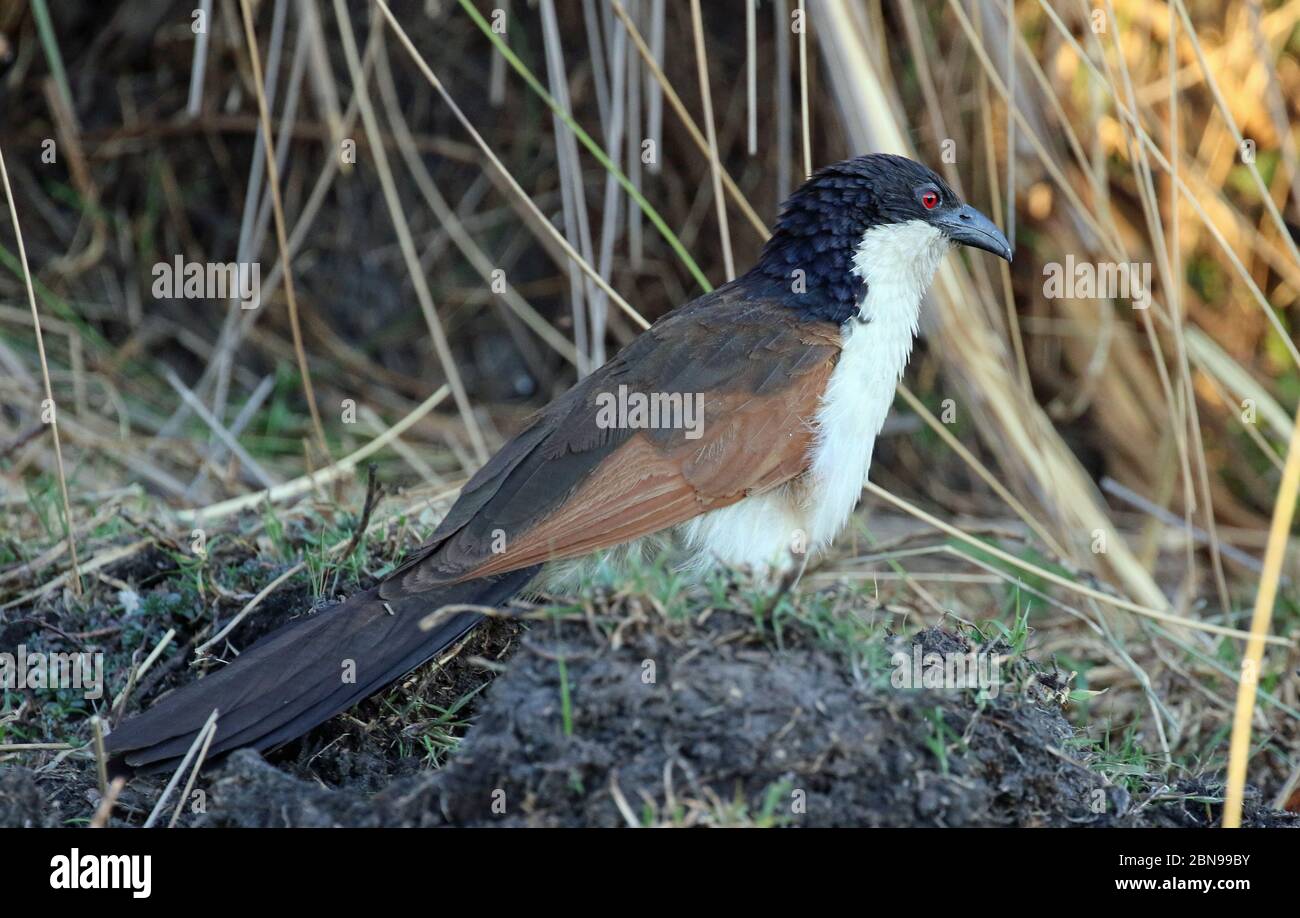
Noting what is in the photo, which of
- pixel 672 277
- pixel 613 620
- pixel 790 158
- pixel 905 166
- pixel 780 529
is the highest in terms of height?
pixel 790 158

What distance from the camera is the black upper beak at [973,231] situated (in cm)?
350

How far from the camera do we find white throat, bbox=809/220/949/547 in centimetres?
324

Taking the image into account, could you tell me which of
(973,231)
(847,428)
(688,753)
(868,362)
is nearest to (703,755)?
(688,753)

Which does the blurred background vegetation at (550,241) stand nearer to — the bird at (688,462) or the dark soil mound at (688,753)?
the bird at (688,462)

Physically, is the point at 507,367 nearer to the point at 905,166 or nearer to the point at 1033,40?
the point at 1033,40

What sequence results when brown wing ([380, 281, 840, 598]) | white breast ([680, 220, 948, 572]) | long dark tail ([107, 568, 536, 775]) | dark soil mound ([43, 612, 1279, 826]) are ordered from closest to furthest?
1. dark soil mound ([43, 612, 1279, 826])
2. long dark tail ([107, 568, 536, 775])
3. brown wing ([380, 281, 840, 598])
4. white breast ([680, 220, 948, 572])

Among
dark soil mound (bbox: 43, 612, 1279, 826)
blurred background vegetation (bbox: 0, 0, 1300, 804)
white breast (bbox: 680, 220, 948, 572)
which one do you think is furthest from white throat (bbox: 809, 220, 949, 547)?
dark soil mound (bbox: 43, 612, 1279, 826)

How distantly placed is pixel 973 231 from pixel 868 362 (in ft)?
1.49

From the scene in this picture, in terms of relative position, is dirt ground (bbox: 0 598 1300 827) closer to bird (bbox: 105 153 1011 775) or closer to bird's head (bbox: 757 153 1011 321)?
bird (bbox: 105 153 1011 775)

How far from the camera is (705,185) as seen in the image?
19.8 feet

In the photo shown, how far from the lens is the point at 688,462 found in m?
3.06

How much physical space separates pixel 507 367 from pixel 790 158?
5.12 ft

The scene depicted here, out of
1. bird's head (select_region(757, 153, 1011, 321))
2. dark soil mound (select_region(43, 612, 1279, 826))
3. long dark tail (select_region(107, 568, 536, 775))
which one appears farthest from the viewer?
bird's head (select_region(757, 153, 1011, 321))

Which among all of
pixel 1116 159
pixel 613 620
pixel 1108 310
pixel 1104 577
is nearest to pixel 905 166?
pixel 1104 577
